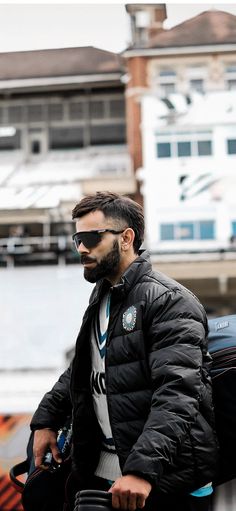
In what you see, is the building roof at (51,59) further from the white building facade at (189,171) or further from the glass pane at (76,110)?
the glass pane at (76,110)

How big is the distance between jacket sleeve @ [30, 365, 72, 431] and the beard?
0.82 feet

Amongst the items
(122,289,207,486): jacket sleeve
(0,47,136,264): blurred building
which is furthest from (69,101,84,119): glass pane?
(122,289,207,486): jacket sleeve

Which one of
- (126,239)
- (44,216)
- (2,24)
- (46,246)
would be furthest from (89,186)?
(126,239)

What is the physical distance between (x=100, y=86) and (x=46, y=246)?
2620mm

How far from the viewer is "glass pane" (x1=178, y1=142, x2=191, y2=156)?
39.3 ft

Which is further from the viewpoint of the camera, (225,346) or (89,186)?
(89,186)

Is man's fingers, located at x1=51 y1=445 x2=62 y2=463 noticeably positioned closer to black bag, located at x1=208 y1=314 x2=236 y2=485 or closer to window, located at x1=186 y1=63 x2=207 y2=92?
black bag, located at x1=208 y1=314 x2=236 y2=485

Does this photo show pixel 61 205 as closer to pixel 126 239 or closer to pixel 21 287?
pixel 21 287

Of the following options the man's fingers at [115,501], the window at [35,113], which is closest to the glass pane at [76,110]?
the window at [35,113]

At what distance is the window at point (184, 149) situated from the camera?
471 inches

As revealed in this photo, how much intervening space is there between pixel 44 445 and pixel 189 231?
10.4 meters

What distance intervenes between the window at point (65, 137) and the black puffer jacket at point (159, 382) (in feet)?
38.0

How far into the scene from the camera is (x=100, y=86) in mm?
10953

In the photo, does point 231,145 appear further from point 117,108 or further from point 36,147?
point 36,147
